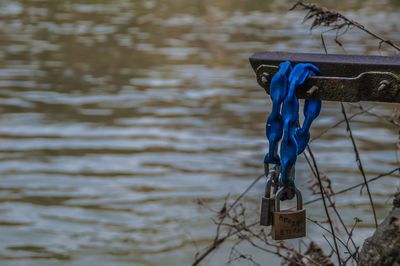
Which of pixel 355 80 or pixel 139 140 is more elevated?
pixel 139 140

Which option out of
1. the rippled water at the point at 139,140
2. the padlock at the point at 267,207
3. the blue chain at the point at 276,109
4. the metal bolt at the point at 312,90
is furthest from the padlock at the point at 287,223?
the rippled water at the point at 139,140

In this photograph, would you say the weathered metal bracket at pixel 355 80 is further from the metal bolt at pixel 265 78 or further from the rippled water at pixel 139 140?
the rippled water at pixel 139 140

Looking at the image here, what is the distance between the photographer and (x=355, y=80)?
271 cm

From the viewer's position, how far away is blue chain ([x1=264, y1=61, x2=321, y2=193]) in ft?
8.92

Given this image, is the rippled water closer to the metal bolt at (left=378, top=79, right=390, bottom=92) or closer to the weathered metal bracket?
the weathered metal bracket

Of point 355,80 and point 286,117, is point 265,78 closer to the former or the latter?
point 286,117

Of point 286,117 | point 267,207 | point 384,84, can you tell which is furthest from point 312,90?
point 267,207

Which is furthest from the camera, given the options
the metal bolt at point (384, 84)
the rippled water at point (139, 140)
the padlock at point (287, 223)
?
the rippled water at point (139, 140)

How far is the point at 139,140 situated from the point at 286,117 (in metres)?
7.34

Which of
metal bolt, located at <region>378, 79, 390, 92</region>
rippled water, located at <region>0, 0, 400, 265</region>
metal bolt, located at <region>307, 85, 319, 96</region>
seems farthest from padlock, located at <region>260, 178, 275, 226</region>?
rippled water, located at <region>0, 0, 400, 265</region>

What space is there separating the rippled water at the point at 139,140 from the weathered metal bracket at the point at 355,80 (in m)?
3.18

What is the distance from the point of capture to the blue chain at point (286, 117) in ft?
8.92

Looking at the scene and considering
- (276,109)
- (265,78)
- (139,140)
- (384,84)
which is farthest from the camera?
(139,140)

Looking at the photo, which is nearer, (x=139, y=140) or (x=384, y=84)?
(x=384, y=84)
